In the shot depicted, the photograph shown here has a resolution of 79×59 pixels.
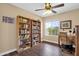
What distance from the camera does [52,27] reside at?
1.93 m

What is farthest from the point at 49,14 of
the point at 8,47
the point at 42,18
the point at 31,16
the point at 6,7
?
the point at 8,47

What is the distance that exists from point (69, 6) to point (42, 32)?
2.62ft

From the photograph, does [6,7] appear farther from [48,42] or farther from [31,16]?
[48,42]

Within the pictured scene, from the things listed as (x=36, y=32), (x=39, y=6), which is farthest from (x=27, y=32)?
(x=39, y=6)

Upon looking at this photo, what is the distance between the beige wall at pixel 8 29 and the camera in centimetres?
171

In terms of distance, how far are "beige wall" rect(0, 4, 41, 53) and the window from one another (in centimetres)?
52

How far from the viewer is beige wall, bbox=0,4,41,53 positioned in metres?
1.71

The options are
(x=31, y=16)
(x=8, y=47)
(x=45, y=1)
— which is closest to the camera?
(x=45, y=1)

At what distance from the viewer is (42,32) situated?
6.66 feet

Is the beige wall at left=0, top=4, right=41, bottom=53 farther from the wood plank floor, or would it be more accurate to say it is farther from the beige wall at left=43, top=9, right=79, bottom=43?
the beige wall at left=43, top=9, right=79, bottom=43

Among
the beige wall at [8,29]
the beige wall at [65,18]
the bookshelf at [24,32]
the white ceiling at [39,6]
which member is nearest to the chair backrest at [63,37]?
the beige wall at [65,18]

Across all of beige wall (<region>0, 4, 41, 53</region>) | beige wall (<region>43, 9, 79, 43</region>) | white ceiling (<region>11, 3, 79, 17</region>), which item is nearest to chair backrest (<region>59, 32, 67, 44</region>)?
beige wall (<region>43, 9, 79, 43</region>)

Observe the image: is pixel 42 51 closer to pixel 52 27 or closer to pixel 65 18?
pixel 52 27

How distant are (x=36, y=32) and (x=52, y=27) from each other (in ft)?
1.31
